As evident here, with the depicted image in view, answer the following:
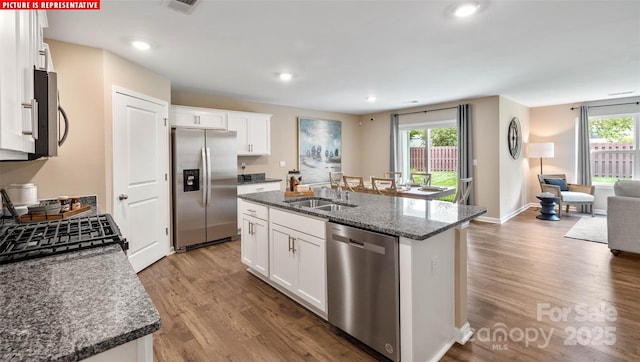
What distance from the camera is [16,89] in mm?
961

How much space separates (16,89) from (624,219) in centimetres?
549

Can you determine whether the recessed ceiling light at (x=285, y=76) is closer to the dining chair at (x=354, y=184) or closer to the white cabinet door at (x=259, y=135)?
the white cabinet door at (x=259, y=135)

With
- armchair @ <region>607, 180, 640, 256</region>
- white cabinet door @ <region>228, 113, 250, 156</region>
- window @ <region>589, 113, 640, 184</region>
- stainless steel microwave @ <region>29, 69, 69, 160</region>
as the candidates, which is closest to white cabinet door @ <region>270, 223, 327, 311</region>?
stainless steel microwave @ <region>29, 69, 69, 160</region>

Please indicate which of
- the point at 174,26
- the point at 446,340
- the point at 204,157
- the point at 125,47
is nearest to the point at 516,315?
the point at 446,340

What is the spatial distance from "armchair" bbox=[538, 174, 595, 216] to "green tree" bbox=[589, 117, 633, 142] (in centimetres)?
111

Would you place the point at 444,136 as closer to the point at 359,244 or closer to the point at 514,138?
→ the point at 514,138

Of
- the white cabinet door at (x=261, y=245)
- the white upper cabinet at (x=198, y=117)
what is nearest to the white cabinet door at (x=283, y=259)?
the white cabinet door at (x=261, y=245)

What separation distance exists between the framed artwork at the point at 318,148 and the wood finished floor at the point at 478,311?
10.1 ft

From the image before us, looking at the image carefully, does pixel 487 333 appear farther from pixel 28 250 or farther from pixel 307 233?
pixel 28 250

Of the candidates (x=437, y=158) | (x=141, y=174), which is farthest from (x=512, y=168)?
(x=141, y=174)

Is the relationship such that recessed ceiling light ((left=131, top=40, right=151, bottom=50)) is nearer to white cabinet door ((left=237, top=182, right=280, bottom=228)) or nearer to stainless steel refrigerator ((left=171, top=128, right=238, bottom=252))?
stainless steel refrigerator ((left=171, top=128, right=238, bottom=252))

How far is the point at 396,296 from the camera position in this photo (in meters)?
1.78

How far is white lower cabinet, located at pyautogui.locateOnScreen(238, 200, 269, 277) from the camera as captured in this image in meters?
3.03

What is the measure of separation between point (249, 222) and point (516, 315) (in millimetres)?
2636
